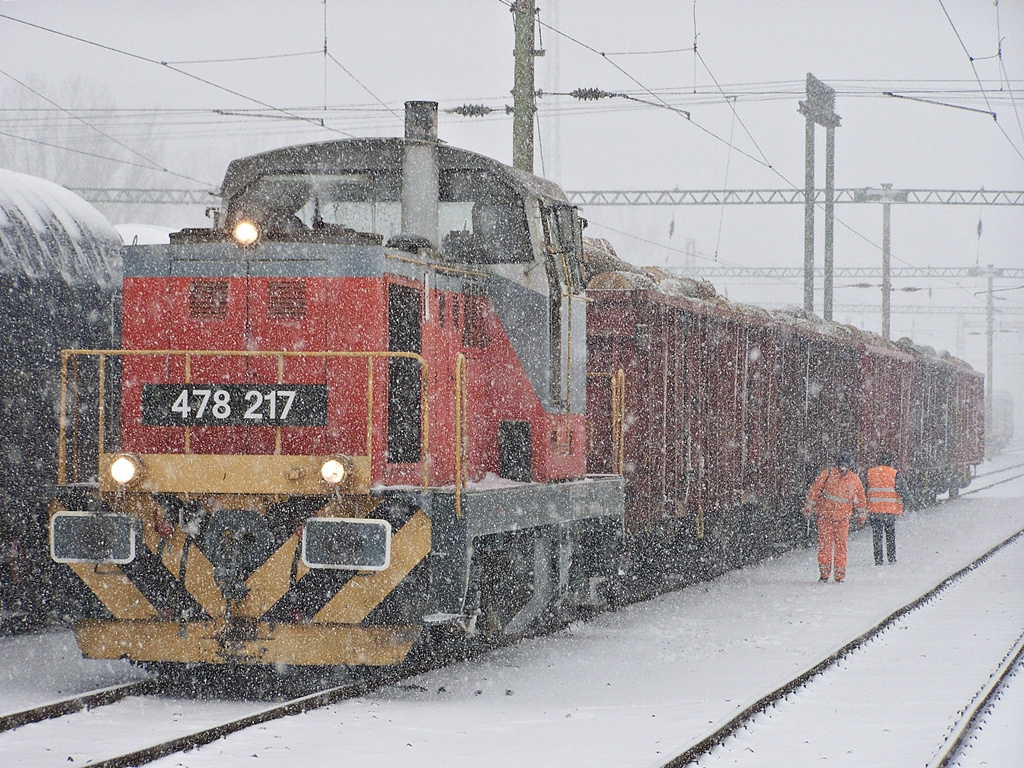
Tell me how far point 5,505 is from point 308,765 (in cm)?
443

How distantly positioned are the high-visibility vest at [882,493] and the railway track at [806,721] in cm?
489

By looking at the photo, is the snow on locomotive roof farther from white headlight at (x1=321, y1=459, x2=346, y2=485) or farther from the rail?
white headlight at (x1=321, y1=459, x2=346, y2=485)

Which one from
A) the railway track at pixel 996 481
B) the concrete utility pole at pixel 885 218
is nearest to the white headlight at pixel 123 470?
the railway track at pixel 996 481

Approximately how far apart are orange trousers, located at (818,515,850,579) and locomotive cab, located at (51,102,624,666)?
609cm

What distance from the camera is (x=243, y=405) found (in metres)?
A: 7.27

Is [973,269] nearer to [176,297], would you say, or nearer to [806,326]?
[806,326]

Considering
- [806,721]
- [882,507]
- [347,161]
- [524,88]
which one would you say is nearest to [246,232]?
[347,161]

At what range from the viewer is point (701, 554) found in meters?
A: 14.3

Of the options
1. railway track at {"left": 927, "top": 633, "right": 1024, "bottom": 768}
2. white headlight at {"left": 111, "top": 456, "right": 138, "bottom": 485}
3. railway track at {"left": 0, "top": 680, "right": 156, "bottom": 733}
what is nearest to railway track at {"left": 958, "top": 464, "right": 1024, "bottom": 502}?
railway track at {"left": 927, "top": 633, "right": 1024, "bottom": 768}

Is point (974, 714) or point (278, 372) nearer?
point (974, 714)

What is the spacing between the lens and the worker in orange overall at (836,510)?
1406cm

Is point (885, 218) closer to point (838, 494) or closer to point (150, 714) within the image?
point (838, 494)

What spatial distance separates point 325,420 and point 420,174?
70.0 inches

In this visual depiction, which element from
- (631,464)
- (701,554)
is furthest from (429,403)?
(701,554)
